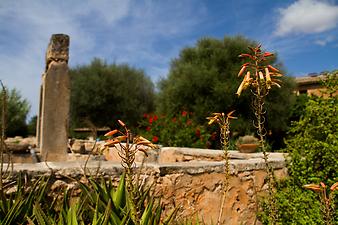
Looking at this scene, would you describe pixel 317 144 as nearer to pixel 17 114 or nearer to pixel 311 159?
pixel 311 159

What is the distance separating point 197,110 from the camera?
46.3 ft

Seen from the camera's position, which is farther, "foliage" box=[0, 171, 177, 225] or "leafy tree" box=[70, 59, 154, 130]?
"leafy tree" box=[70, 59, 154, 130]

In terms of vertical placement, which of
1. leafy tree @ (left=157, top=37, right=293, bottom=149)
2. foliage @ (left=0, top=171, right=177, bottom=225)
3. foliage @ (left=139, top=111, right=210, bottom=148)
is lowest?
foliage @ (left=0, top=171, right=177, bottom=225)

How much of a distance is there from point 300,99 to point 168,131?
9111 millimetres

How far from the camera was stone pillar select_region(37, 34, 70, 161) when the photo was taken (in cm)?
700

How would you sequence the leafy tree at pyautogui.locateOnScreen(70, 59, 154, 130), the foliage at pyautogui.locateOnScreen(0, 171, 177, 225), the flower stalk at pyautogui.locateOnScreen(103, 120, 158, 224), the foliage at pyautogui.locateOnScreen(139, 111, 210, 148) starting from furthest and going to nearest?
the leafy tree at pyautogui.locateOnScreen(70, 59, 154, 130)
the foliage at pyautogui.locateOnScreen(139, 111, 210, 148)
the foliage at pyautogui.locateOnScreen(0, 171, 177, 225)
the flower stalk at pyautogui.locateOnScreen(103, 120, 158, 224)

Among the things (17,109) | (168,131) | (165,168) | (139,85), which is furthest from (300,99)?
(17,109)

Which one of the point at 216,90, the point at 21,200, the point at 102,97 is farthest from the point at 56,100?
the point at 102,97

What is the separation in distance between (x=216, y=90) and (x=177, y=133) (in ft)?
17.7

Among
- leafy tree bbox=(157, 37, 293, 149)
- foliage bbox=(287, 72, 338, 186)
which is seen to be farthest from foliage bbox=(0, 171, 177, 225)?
leafy tree bbox=(157, 37, 293, 149)

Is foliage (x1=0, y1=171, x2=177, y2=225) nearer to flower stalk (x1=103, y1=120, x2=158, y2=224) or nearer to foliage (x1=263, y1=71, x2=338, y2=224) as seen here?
flower stalk (x1=103, y1=120, x2=158, y2=224)

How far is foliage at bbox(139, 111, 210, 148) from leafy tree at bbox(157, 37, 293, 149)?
4290mm

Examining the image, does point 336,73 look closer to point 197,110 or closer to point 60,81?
point 60,81

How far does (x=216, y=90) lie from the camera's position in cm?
1383
